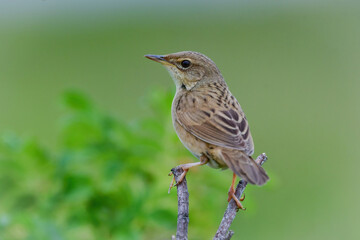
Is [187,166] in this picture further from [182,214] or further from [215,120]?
[182,214]

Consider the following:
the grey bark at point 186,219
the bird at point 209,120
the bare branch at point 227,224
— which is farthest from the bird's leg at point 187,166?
the bare branch at point 227,224

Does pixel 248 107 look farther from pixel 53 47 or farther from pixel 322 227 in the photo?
pixel 53 47

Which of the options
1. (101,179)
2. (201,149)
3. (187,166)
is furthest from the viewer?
(101,179)

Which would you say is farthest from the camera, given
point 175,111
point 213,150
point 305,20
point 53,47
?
point 305,20

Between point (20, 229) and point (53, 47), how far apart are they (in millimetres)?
12909

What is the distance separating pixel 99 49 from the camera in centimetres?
1619

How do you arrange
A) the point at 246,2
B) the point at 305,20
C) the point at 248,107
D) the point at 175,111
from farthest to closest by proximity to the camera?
the point at 246,2, the point at 305,20, the point at 248,107, the point at 175,111

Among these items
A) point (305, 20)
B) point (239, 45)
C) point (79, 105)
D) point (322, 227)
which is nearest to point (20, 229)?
point (79, 105)

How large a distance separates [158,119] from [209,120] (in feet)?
2.70

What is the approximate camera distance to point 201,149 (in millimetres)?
3547

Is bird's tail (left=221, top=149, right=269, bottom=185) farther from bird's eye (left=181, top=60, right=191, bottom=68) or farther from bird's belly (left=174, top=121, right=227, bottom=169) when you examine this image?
bird's eye (left=181, top=60, right=191, bottom=68)

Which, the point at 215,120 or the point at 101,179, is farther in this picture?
the point at 101,179

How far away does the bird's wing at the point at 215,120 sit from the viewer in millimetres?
3545

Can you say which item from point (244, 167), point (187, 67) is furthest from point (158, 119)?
point (244, 167)
